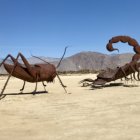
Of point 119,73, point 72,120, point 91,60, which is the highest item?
point 91,60

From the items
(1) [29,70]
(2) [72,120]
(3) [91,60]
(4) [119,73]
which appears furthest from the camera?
(3) [91,60]

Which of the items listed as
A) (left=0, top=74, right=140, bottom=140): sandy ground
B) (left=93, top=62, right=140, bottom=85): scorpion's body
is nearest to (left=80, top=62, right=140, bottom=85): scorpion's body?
(left=93, top=62, right=140, bottom=85): scorpion's body

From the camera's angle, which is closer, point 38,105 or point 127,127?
point 127,127

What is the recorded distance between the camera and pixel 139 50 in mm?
16406

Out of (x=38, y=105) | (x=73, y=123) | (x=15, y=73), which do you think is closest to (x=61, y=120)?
(x=73, y=123)

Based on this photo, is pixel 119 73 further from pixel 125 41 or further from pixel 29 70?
pixel 29 70

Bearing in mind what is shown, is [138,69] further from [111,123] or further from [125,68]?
[111,123]

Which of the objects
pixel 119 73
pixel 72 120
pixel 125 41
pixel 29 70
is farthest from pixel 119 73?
pixel 72 120

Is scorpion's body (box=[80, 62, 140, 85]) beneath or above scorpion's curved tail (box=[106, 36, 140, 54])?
beneath

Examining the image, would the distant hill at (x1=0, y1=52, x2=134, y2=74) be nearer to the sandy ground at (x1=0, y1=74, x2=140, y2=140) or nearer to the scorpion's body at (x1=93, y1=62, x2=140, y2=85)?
the scorpion's body at (x1=93, y1=62, x2=140, y2=85)

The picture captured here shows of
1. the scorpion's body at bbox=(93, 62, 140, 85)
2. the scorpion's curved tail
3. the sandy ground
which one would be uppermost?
the scorpion's curved tail

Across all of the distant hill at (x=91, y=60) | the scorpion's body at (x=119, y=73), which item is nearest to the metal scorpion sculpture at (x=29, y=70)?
the scorpion's body at (x=119, y=73)

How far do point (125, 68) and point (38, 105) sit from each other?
267 inches

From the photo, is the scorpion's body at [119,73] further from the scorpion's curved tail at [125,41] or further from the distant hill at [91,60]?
the distant hill at [91,60]
